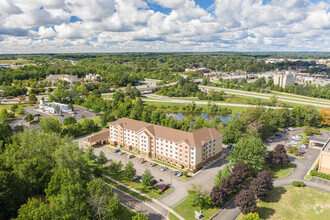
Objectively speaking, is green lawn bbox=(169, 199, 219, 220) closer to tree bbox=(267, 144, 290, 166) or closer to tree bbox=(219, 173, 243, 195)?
tree bbox=(219, 173, 243, 195)

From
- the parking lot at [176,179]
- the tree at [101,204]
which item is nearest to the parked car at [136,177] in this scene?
the parking lot at [176,179]

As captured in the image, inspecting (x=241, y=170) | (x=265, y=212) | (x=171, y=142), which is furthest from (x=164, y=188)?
(x=265, y=212)

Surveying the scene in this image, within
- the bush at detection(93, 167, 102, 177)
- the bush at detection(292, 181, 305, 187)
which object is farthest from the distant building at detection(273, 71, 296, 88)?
the bush at detection(93, 167, 102, 177)

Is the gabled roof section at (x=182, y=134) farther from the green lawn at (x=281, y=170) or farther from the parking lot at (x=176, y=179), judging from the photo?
the green lawn at (x=281, y=170)

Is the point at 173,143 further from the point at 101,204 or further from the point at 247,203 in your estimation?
the point at 101,204

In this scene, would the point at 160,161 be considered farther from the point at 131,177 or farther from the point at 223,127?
the point at 223,127

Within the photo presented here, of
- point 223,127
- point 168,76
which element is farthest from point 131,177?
point 168,76
